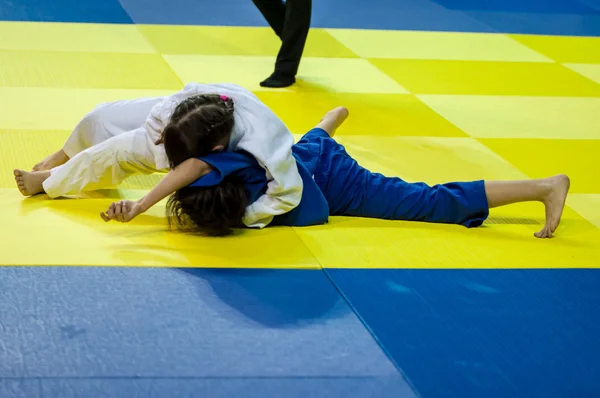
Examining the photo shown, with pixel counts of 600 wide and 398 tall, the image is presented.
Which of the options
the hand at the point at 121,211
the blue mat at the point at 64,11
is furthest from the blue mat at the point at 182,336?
the blue mat at the point at 64,11

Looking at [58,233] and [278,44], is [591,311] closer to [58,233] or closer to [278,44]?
[58,233]

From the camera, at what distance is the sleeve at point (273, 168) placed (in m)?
4.76

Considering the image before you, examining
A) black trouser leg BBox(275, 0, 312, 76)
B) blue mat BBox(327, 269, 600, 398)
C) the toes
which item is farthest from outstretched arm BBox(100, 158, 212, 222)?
black trouser leg BBox(275, 0, 312, 76)

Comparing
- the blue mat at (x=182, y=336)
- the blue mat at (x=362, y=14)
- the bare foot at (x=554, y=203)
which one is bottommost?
the blue mat at (x=362, y=14)

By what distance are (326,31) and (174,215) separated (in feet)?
17.5

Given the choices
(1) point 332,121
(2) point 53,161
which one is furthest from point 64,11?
(1) point 332,121

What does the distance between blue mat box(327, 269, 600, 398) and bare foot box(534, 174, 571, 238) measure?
415mm

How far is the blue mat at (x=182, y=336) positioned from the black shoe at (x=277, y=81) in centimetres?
344

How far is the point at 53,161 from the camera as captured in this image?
541 cm

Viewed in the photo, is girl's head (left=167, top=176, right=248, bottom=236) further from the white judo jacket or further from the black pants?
the black pants

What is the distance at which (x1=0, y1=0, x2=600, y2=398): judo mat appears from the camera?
3.69 metres

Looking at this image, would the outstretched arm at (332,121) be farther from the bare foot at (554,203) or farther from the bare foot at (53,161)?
the bare foot at (53,161)

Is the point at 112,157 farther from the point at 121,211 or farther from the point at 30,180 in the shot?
the point at 121,211

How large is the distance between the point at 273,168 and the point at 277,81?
3.12m
